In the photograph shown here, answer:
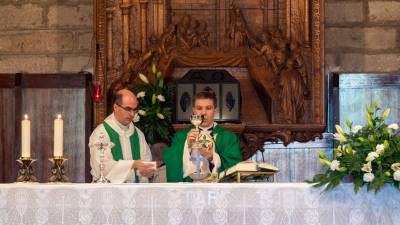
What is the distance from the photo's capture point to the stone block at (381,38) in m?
9.85

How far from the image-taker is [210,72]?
8.92m

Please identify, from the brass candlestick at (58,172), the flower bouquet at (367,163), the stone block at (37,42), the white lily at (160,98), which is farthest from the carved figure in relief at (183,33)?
the flower bouquet at (367,163)

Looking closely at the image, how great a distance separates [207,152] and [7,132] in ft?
10.9

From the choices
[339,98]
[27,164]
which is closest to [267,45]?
[339,98]

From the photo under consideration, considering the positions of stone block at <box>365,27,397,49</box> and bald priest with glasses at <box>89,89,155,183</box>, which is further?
stone block at <box>365,27,397,49</box>

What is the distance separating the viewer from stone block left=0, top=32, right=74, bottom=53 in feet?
32.8

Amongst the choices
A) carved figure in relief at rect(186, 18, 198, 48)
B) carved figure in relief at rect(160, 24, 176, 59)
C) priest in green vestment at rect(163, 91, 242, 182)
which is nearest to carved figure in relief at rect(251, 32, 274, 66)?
carved figure in relief at rect(186, 18, 198, 48)

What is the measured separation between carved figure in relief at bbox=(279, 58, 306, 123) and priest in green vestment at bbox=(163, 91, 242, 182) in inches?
63.3

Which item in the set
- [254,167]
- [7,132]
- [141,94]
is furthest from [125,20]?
[254,167]

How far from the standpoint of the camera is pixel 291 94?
29.9 ft

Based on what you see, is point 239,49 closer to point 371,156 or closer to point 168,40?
point 168,40

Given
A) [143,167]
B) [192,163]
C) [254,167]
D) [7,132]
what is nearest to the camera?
[254,167]

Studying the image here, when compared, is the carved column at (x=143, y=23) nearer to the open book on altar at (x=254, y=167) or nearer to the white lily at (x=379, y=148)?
the open book on altar at (x=254, y=167)

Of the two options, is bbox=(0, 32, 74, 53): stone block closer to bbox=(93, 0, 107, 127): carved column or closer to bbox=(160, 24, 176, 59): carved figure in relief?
bbox=(93, 0, 107, 127): carved column
